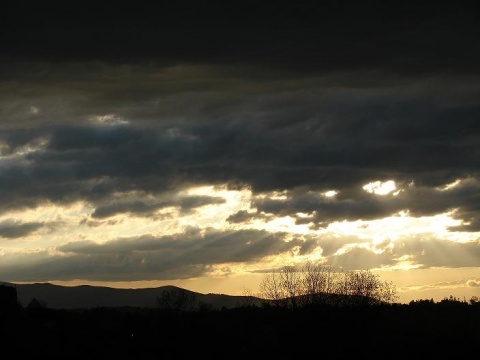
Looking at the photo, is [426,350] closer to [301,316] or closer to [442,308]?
[301,316]

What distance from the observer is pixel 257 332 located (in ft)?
285

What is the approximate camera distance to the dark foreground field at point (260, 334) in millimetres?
74438

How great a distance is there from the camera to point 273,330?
84.1 metres

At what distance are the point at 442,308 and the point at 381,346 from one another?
24.7m

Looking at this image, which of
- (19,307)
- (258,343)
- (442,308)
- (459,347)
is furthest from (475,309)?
(19,307)

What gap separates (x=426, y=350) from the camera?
7375 cm

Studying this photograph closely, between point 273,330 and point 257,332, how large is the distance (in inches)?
130

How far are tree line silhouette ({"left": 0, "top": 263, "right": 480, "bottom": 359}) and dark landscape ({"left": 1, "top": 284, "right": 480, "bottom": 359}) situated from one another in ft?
0.33

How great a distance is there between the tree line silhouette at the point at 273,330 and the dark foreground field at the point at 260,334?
0.32ft

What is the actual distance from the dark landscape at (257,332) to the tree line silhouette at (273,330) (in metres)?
0.10

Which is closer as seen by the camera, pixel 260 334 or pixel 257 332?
pixel 260 334

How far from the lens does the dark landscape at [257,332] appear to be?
74625mm

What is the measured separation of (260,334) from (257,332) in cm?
141

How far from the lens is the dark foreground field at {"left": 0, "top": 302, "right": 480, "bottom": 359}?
74438mm
